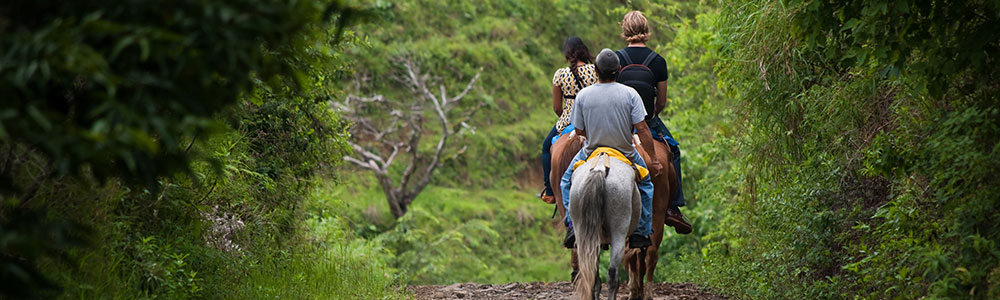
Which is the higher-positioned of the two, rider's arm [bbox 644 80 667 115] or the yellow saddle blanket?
the yellow saddle blanket

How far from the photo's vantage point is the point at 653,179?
8141mm

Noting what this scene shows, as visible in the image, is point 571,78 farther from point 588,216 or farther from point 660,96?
point 588,216

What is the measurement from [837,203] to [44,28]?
6.43m

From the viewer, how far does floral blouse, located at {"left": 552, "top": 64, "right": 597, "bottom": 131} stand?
919cm

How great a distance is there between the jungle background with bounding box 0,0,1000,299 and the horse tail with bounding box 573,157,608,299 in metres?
1.64

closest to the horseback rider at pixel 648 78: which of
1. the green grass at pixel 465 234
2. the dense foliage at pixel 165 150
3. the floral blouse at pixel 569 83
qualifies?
the floral blouse at pixel 569 83

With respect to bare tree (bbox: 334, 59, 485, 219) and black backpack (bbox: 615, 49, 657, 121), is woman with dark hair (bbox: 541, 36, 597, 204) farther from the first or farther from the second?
bare tree (bbox: 334, 59, 485, 219)

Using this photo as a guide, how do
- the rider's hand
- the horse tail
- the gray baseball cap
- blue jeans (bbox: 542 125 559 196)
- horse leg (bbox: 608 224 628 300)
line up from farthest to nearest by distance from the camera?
blue jeans (bbox: 542 125 559 196) → the rider's hand → the gray baseball cap → horse leg (bbox: 608 224 628 300) → the horse tail

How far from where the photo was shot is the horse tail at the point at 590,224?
6.99 meters

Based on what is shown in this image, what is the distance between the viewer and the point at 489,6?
27.1m

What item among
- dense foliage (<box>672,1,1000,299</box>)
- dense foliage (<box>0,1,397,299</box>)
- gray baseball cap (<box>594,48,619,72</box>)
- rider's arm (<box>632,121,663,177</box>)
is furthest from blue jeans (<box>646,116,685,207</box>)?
dense foliage (<box>0,1,397,299</box>)

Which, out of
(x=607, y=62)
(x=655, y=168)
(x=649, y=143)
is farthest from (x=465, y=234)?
(x=607, y=62)

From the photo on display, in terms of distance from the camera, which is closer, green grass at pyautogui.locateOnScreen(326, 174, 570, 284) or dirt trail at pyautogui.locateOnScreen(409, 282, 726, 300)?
dirt trail at pyautogui.locateOnScreen(409, 282, 726, 300)

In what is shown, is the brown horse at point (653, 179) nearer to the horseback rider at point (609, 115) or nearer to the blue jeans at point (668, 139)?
the blue jeans at point (668, 139)
